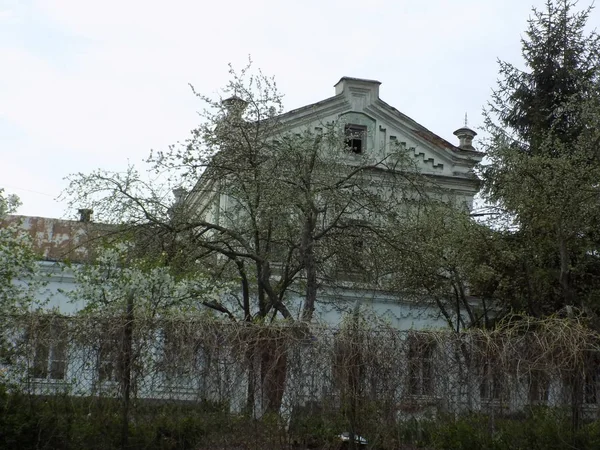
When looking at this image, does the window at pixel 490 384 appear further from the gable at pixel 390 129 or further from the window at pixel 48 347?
the gable at pixel 390 129

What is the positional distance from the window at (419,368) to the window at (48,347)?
4.45 meters

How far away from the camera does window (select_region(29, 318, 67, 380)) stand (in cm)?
1040

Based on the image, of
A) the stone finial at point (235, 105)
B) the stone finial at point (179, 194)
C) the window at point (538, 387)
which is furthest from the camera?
the stone finial at point (179, 194)

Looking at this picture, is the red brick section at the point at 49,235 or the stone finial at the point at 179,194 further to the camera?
the red brick section at the point at 49,235

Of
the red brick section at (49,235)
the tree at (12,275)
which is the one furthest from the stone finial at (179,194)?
the red brick section at (49,235)

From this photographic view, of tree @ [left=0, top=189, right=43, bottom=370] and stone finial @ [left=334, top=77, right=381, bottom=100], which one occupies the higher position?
stone finial @ [left=334, top=77, right=381, bottom=100]

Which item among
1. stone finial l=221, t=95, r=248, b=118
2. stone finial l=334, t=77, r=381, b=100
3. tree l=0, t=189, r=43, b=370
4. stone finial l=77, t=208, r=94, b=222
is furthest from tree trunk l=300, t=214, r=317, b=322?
stone finial l=334, t=77, r=381, b=100

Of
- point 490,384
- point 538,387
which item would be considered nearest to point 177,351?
point 490,384

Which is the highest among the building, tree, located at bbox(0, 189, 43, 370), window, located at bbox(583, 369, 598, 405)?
the building

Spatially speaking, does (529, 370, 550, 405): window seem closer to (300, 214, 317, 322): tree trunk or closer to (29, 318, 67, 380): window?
(300, 214, 317, 322): tree trunk

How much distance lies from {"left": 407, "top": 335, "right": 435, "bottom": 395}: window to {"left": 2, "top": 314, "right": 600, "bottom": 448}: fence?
14mm

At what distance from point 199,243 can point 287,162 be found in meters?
2.33

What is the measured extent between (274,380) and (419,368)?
1.97m

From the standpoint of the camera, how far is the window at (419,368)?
11312 mm
